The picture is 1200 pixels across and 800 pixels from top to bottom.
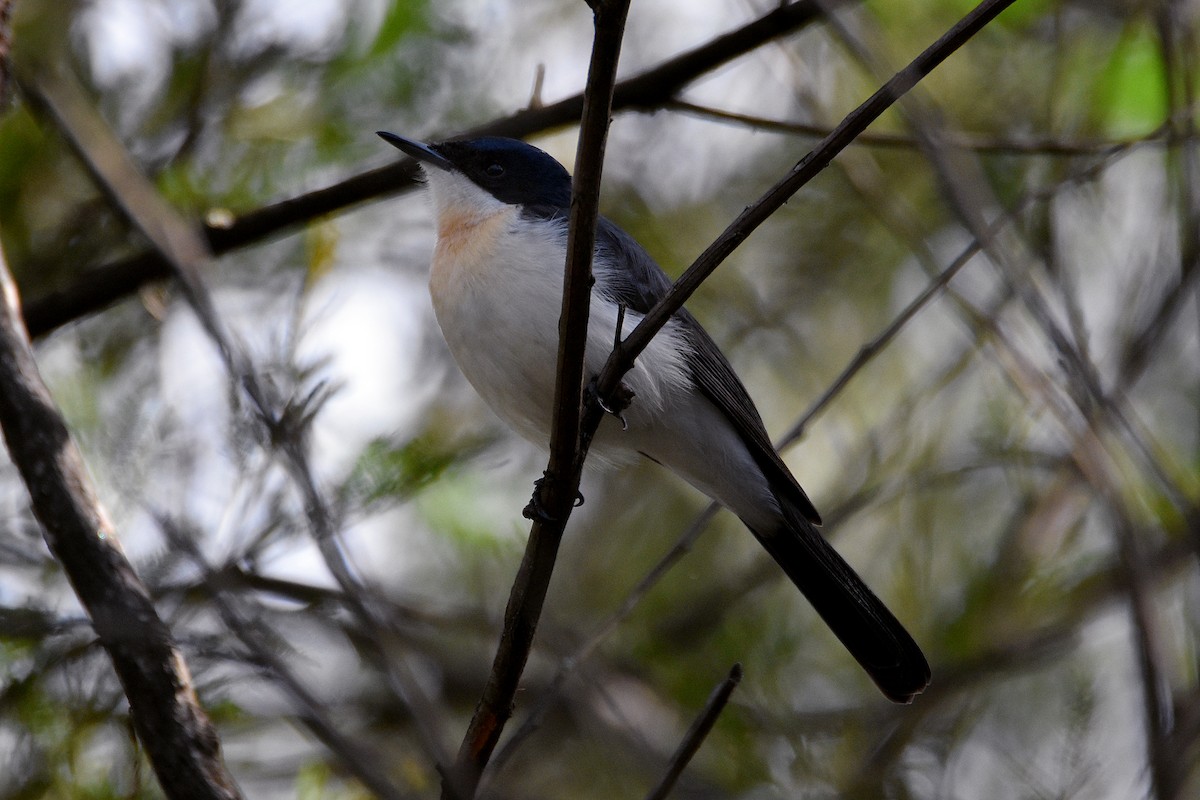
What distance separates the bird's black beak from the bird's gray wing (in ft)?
2.23

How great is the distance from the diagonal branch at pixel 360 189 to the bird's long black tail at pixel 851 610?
5.28 ft

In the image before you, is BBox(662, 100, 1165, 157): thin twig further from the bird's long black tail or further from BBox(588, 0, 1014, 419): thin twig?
BBox(588, 0, 1014, 419): thin twig

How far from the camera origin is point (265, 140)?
16.6 ft

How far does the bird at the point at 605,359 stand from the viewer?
3717 millimetres

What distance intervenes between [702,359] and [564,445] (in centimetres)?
150

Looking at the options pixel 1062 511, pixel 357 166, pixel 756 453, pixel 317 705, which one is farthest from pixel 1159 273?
pixel 357 166

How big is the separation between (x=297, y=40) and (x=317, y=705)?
3.93 metres

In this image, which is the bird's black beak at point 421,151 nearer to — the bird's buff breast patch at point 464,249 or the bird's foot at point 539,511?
the bird's buff breast patch at point 464,249

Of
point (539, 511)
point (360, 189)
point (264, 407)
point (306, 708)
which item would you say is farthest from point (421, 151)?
point (306, 708)

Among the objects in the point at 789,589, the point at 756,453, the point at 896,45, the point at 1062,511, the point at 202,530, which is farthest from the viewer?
the point at 789,589

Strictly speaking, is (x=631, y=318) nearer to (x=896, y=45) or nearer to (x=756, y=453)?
(x=756, y=453)

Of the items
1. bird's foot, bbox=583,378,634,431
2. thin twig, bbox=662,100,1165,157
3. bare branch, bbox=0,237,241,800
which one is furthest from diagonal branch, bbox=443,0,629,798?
thin twig, bbox=662,100,1165,157

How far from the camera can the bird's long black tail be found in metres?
3.92

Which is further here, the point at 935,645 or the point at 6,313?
the point at 935,645
